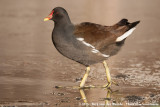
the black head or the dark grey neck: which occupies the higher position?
the black head

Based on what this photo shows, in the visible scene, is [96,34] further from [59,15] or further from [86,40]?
[59,15]

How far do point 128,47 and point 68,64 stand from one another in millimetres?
1566

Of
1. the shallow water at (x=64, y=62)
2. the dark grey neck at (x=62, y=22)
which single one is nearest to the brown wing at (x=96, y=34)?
the dark grey neck at (x=62, y=22)

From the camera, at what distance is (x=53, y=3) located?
1046 cm

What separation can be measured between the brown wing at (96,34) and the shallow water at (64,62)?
1.76 feet

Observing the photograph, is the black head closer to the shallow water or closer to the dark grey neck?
the dark grey neck

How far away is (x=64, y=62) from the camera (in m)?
6.47

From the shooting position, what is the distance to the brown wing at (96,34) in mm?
5434

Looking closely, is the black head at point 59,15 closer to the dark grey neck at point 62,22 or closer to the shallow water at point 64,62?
the dark grey neck at point 62,22

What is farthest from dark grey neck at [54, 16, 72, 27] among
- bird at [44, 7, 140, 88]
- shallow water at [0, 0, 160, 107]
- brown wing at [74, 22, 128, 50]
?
shallow water at [0, 0, 160, 107]

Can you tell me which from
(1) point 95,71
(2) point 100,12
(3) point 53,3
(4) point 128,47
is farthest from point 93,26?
(3) point 53,3

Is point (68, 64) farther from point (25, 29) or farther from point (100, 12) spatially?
point (100, 12)

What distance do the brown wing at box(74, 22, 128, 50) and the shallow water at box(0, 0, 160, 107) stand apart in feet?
1.76

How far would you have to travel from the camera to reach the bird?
5.34 metres
